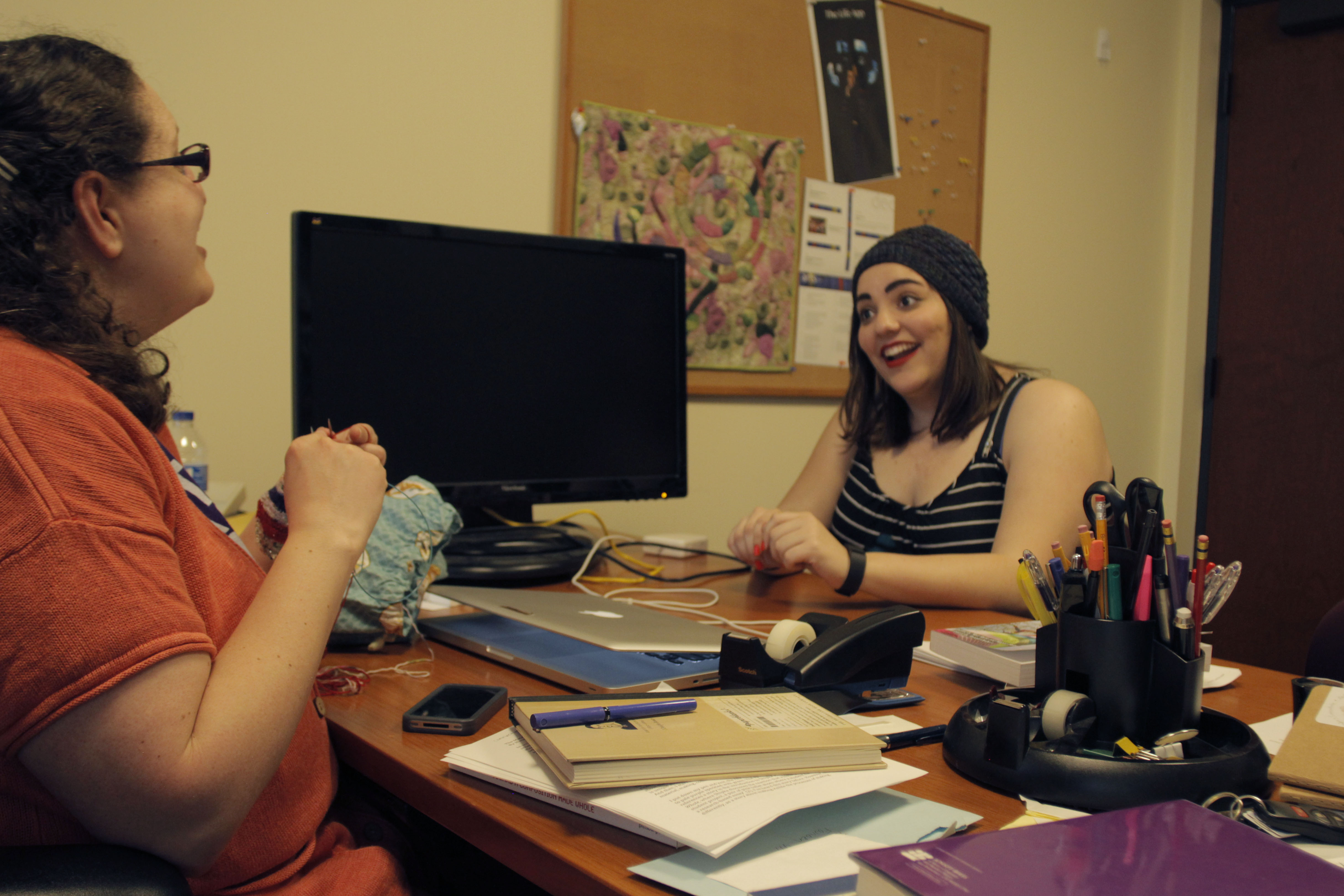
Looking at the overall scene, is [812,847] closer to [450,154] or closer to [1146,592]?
[1146,592]

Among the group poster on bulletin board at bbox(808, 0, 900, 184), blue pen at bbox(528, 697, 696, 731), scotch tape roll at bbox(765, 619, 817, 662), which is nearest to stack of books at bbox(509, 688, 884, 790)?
blue pen at bbox(528, 697, 696, 731)

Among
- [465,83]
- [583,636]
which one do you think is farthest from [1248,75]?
[583,636]

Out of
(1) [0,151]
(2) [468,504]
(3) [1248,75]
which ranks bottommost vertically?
(2) [468,504]

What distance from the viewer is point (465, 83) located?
1.90 metres

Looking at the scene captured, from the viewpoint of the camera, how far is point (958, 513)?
5.20ft

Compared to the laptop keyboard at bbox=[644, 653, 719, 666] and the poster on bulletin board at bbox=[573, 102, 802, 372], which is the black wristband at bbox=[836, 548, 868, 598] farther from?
the poster on bulletin board at bbox=[573, 102, 802, 372]

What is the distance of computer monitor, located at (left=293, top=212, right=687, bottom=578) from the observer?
1.31 m

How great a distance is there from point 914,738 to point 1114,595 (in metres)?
0.19

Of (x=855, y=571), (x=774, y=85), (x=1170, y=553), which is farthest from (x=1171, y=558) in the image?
(x=774, y=85)

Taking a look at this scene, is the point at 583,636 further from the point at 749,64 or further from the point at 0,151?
the point at 749,64

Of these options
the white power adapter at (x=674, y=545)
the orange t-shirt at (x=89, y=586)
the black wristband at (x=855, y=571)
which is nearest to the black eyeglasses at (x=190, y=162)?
the orange t-shirt at (x=89, y=586)

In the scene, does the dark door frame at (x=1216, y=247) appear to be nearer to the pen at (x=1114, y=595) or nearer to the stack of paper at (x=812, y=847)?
the pen at (x=1114, y=595)

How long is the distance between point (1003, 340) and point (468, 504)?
2007 millimetres

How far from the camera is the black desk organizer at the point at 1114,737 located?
0.62 meters
